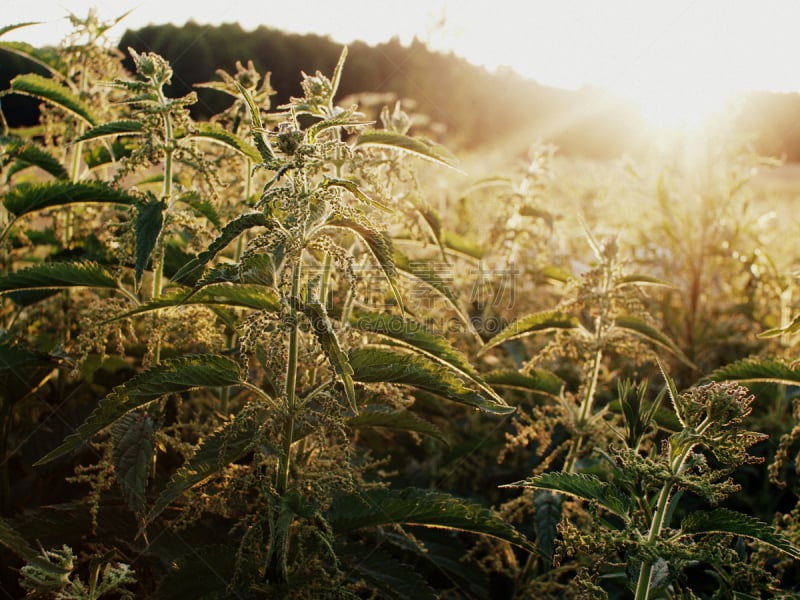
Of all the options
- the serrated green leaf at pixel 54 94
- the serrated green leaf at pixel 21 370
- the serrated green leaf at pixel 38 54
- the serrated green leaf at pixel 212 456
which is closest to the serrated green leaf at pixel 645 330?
the serrated green leaf at pixel 212 456

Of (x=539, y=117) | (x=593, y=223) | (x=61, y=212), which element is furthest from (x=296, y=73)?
(x=61, y=212)

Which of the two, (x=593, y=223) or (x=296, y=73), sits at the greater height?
(x=296, y=73)

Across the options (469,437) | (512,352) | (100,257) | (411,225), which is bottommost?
(469,437)

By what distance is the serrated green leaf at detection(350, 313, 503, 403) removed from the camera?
183 centimetres

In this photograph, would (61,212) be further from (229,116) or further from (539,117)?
(539,117)

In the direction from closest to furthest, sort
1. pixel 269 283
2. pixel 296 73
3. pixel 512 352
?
pixel 269 283 < pixel 512 352 < pixel 296 73

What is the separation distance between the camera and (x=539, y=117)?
112 feet

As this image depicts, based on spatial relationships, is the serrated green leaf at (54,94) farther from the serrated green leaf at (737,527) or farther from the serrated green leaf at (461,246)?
the serrated green leaf at (737,527)

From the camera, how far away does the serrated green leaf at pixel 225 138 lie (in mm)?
2155

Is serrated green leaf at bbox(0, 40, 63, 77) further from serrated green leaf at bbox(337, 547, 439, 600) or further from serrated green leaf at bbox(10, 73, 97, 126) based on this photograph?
serrated green leaf at bbox(337, 547, 439, 600)

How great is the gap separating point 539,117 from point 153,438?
114ft

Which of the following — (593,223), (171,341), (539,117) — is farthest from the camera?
(539,117)

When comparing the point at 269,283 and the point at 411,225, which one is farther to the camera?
the point at 411,225

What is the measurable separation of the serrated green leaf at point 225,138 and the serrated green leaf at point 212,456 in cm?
89
